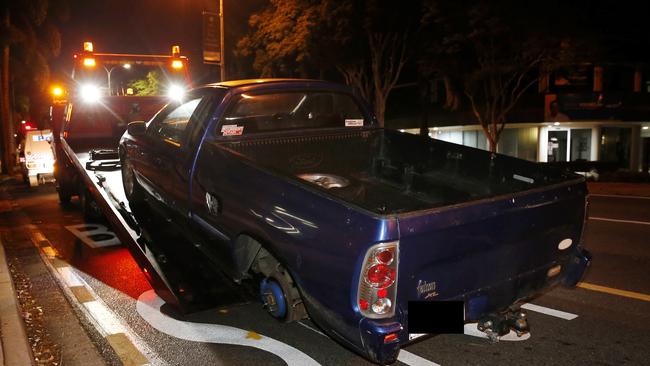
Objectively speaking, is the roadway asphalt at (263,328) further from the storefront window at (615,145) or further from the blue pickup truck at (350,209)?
the storefront window at (615,145)

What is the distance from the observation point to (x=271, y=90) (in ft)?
17.4

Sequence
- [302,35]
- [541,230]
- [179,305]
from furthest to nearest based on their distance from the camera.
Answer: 1. [302,35]
2. [179,305]
3. [541,230]

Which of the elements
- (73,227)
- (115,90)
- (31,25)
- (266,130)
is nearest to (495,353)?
(266,130)

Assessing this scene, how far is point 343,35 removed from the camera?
20.2m

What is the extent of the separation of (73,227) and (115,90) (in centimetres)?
414

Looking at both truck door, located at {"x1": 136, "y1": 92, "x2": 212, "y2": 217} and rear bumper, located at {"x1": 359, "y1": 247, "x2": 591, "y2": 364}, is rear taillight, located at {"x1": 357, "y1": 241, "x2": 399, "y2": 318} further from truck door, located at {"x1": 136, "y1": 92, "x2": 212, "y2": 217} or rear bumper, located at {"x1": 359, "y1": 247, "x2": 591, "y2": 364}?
truck door, located at {"x1": 136, "y1": 92, "x2": 212, "y2": 217}

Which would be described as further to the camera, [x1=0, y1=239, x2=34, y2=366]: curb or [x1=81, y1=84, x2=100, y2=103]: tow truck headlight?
[x1=81, y1=84, x2=100, y2=103]: tow truck headlight

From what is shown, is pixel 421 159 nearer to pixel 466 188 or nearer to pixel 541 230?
pixel 466 188

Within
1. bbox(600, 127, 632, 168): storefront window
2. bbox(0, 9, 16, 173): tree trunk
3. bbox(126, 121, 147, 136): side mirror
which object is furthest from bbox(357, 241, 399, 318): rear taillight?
bbox(0, 9, 16, 173): tree trunk

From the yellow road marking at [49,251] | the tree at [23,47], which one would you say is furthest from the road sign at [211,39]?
the tree at [23,47]

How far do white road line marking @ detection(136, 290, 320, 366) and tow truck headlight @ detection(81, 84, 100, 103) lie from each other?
6.13m

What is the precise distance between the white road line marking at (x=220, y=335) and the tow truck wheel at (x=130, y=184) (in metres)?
1.69

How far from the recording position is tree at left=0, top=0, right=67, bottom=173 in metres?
25.8

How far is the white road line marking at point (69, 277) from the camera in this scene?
610 centimetres
